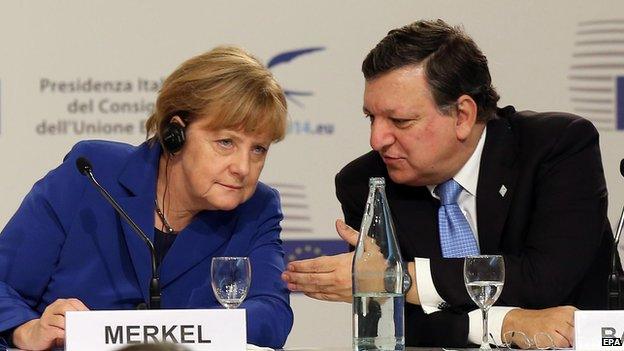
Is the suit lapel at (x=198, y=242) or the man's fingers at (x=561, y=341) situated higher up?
the suit lapel at (x=198, y=242)

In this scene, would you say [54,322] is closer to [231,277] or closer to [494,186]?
[231,277]

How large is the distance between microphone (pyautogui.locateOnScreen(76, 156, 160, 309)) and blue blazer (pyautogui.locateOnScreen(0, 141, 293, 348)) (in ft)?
0.41

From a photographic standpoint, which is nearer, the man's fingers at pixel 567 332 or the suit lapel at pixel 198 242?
the man's fingers at pixel 567 332

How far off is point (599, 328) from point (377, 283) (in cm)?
54

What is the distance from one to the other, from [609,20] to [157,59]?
197cm

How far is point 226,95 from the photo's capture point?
3.42 metres

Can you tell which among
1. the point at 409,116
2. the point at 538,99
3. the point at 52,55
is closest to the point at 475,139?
the point at 409,116

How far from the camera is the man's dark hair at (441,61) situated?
3762 millimetres

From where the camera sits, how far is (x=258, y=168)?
11.4ft

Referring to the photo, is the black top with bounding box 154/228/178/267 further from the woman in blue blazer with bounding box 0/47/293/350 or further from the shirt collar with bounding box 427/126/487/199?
the shirt collar with bounding box 427/126/487/199

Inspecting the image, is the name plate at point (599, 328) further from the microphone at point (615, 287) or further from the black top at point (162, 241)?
the black top at point (162, 241)

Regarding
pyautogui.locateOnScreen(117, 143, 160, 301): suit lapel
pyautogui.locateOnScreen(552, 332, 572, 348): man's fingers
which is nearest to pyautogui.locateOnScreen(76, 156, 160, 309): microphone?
pyautogui.locateOnScreen(117, 143, 160, 301): suit lapel

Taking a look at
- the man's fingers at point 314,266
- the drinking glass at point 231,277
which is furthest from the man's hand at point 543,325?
the drinking glass at point 231,277

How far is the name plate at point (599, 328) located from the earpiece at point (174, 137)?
1216mm
